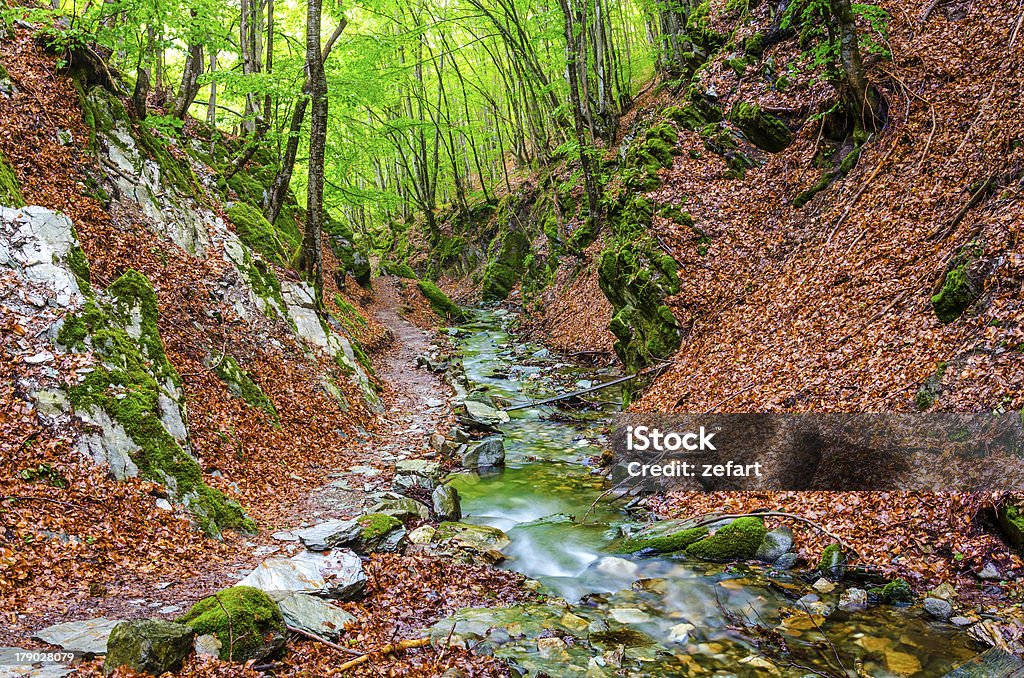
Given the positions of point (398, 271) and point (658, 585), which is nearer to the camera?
point (658, 585)

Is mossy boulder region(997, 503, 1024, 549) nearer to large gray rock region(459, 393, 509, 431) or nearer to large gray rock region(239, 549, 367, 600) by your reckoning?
large gray rock region(239, 549, 367, 600)

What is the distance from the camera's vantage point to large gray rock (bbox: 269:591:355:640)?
5.09 metres

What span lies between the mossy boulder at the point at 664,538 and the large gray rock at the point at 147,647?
202 inches

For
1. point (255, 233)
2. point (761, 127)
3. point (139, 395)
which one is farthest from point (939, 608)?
point (255, 233)

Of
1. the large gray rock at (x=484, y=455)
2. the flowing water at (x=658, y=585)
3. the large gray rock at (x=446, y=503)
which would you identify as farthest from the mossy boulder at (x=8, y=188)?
the large gray rock at (x=484, y=455)

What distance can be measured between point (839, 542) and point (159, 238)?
1090 cm

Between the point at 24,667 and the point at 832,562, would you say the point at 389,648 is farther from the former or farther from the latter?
the point at 832,562

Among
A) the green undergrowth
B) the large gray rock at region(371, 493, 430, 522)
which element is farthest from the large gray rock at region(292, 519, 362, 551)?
the large gray rock at region(371, 493, 430, 522)

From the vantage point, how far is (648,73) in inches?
1185

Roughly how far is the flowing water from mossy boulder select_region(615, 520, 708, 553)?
190 millimetres

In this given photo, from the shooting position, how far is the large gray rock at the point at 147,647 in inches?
149

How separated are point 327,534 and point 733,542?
4.68 m

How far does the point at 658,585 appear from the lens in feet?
22.4

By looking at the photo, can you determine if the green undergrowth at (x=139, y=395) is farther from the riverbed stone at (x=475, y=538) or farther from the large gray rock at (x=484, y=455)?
the large gray rock at (x=484, y=455)
